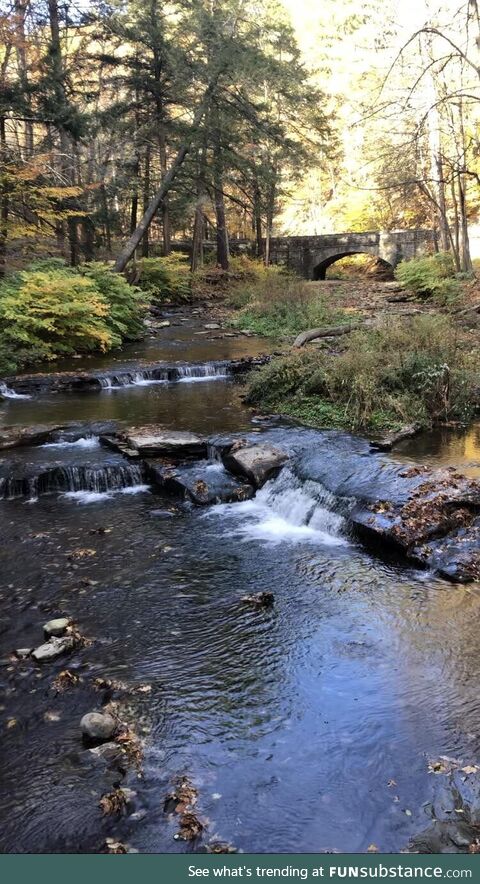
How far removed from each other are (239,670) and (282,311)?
16.5 m

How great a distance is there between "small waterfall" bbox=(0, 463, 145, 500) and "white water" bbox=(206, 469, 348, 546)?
1482 millimetres

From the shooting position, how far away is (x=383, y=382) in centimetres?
988

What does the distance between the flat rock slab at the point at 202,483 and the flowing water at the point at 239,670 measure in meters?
0.16

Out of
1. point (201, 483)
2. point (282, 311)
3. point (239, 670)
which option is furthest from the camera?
point (282, 311)

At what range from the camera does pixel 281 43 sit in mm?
23453

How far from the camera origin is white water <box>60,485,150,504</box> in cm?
784

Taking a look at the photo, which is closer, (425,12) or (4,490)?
(4,490)

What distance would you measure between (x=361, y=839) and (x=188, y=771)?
1.03 metres

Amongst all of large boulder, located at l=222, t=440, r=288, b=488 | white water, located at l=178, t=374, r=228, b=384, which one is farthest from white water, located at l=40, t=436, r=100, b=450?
white water, located at l=178, t=374, r=228, b=384

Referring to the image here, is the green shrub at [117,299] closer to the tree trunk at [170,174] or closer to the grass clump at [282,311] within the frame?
the tree trunk at [170,174]

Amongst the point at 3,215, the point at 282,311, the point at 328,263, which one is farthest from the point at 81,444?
the point at 328,263

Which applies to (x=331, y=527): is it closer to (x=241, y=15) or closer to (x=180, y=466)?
(x=180, y=466)

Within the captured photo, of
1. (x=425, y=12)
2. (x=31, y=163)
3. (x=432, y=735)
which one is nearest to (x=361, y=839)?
(x=432, y=735)

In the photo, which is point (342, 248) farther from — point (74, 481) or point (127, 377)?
point (74, 481)
